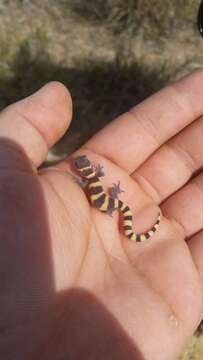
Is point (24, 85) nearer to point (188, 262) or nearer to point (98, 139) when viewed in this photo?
point (98, 139)

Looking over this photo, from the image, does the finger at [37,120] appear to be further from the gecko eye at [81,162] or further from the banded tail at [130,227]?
the banded tail at [130,227]

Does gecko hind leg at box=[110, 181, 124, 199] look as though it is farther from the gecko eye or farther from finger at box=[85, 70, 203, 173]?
the gecko eye

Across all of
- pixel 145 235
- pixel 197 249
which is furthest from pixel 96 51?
pixel 197 249

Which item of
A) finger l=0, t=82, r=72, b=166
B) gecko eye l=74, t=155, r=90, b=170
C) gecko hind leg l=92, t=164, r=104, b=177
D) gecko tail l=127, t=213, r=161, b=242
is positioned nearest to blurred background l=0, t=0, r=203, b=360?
gecko hind leg l=92, t=164, r=104, b=177

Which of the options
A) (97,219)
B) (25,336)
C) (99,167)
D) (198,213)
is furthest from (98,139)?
(25,336)

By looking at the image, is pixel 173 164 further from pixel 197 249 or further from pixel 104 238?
pixel 104 238

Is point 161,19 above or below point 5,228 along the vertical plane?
above
